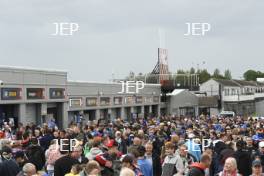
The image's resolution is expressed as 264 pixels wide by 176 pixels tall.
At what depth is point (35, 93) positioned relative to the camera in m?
33.6

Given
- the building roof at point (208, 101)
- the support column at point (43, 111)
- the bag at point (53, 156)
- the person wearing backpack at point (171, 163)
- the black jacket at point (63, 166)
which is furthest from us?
the building roof at point (208, 101)

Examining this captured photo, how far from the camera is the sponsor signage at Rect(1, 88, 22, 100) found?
2988cm

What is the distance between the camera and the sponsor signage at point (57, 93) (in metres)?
35.7

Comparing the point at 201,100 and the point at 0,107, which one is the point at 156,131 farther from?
the point at 201,100

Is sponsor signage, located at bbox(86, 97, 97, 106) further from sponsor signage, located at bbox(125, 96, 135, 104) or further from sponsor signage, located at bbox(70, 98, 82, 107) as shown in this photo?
sponsor signage, located at bbox(125, 96, 135, 104)

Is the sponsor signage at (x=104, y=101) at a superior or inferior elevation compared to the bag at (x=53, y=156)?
superior

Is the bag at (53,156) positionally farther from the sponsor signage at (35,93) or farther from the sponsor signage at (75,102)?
the sponsor signage at (75,102)

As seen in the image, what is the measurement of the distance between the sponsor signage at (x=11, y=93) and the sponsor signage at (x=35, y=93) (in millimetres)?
1154

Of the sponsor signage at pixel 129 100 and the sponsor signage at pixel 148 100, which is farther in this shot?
the sponsor signage at pixel 148 100

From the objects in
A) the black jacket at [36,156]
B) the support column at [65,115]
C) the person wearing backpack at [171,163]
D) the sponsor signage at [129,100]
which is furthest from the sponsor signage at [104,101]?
the person wearing backpack at [171,163]

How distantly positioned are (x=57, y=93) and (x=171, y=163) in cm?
2648

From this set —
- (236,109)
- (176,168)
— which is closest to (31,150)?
(176,168)

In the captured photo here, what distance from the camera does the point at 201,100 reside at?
6231cm

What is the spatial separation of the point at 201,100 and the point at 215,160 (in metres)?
50.9
